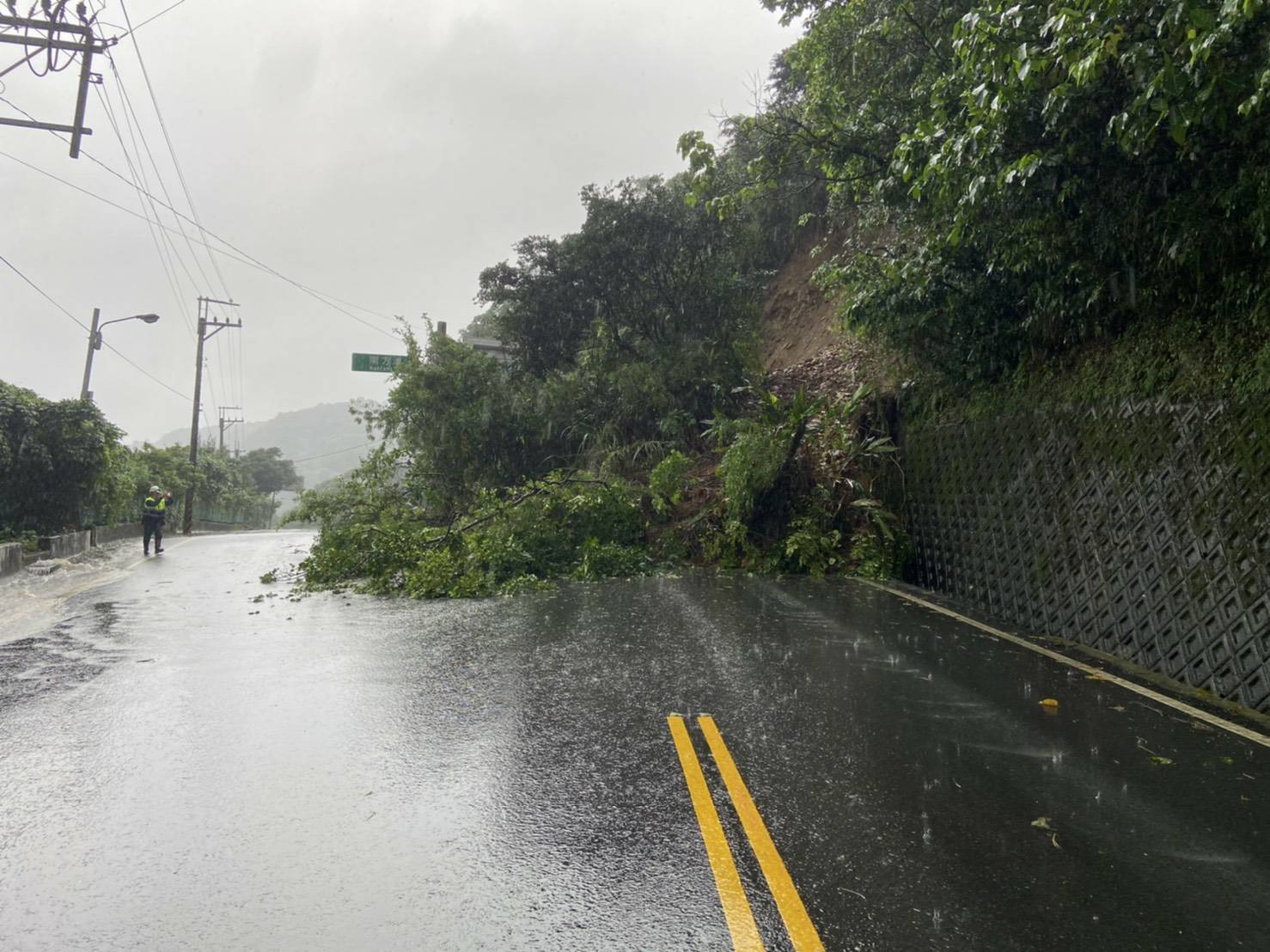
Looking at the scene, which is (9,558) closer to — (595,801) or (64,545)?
(64,545)

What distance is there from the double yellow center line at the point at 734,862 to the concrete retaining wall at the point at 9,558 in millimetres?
16377

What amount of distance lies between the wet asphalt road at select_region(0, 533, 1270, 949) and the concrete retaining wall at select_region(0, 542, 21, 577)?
386 inches

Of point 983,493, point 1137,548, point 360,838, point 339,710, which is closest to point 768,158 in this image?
point 983,493

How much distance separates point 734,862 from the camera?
385 cm

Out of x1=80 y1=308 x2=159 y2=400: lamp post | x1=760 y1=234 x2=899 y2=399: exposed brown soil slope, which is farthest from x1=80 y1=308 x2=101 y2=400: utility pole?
x1=760 y1=234 x2=899 y2=399: exposed brown soil slope

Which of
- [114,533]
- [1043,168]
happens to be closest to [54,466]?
[114,533]

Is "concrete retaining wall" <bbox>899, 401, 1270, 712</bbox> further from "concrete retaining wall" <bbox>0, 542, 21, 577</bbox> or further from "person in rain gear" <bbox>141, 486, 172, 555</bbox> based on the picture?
"person in rain gear" <bbox>141, 486, 172, 555</bbox>

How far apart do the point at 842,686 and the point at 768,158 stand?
29.1 feet

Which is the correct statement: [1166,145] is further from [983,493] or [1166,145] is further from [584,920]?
[584,920]

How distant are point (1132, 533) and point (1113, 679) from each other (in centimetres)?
155

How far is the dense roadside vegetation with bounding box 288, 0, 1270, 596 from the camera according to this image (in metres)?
6.99

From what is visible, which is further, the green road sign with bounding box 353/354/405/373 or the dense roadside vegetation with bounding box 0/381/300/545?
the green road sign with bounding box 353/354/405/373

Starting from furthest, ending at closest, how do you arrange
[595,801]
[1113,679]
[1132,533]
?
1. [1132,533]
2. [1113,679]
3. [595,801]

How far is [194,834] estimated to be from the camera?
13.6ft
